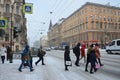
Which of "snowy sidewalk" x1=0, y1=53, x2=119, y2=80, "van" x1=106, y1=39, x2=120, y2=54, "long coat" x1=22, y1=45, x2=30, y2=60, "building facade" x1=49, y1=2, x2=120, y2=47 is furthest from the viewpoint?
"building facade" x1=49, y1=2, x2=120, y2=47

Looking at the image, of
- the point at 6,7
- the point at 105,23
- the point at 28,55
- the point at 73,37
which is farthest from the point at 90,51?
the point at 73,37

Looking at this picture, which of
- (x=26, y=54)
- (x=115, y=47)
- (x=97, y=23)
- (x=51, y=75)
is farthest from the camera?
(x=97, y=23)

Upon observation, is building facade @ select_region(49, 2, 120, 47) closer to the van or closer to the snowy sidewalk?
the van

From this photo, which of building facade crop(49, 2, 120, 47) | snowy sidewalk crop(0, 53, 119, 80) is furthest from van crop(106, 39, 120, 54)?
building facade crop(49, 2, 120, 47)

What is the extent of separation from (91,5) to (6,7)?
168ft

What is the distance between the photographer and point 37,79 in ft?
41.0

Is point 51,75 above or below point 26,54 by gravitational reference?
below

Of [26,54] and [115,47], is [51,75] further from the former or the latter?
[115,47]

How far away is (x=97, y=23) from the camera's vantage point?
4173 inches

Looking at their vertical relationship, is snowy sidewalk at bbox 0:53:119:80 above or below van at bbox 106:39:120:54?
below

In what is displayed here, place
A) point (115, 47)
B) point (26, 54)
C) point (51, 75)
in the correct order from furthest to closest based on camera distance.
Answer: point (115, 47) < point (26, 54) < point (51, 75)

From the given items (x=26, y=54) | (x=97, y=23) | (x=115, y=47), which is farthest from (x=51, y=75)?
(x=97, y=23)

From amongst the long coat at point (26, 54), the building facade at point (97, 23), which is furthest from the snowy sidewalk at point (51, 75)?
the building facade at point (97, 23)

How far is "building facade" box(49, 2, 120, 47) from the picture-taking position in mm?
103688
